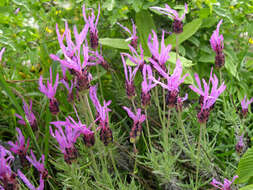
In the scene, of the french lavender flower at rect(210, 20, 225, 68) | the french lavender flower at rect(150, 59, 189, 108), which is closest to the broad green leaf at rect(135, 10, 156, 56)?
the french lavender flower at rect(210, 20, 225, 68)

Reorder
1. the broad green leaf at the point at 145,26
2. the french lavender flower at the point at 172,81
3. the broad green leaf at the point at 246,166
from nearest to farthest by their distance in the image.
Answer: the french lavender flower at the point at 172,81
the broad green leaf at the point at 246,166
the broad green leaf at the point at 145,26

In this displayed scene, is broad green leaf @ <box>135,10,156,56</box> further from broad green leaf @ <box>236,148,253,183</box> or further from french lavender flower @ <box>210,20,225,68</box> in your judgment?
broad green leaf @ <box>236,148,253,183</box>

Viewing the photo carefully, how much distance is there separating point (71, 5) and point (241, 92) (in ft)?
3.02

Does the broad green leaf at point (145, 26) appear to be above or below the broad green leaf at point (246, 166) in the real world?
above

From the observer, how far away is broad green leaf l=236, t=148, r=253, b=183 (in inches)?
35.3

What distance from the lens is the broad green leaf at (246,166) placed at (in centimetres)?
90

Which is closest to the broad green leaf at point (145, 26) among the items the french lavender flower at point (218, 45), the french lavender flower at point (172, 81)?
the french lavender flower at point (218, 45)

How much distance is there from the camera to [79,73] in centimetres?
72

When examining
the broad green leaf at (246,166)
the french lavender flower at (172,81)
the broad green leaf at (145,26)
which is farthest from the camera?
the broad green leaf at (145,26)

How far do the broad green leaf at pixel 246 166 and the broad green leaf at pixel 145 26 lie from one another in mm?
565

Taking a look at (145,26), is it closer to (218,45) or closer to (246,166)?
(218,45)

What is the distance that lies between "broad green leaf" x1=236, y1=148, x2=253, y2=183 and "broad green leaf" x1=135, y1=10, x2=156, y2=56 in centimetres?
56

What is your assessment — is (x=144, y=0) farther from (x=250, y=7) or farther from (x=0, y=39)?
(x=0, y=39)

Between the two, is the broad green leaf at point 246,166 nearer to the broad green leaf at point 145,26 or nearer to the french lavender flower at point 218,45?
the french lavender flower at point 218,45
